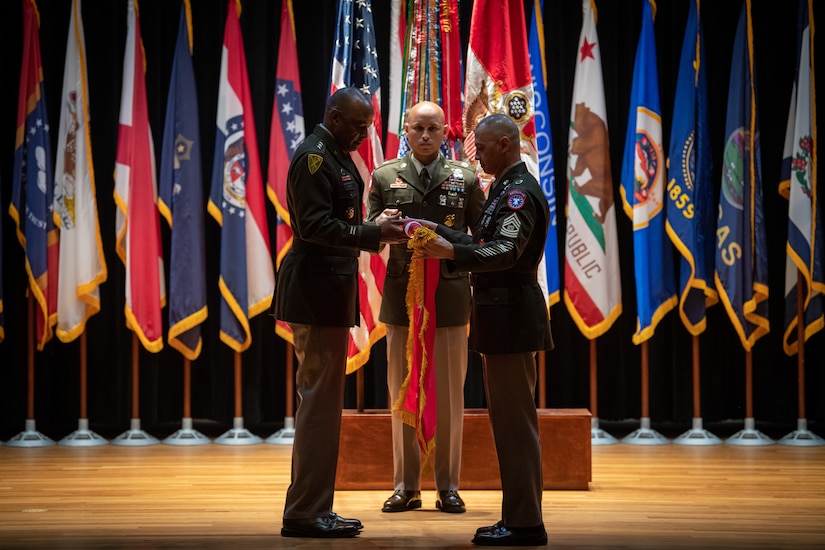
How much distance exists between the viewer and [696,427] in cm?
622

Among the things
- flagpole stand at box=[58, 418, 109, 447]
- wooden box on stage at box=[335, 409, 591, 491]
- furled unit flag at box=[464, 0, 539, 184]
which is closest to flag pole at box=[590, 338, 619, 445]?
furled unit flag at box=[464, 0, 539, 184]

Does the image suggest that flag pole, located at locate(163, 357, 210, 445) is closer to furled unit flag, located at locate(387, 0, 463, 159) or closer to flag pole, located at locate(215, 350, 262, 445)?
flag pole, located at locate(215, 350, 262, 445)

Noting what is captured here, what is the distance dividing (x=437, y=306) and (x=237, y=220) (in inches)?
87.8

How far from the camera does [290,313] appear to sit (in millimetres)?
3635

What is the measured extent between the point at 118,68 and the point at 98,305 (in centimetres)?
152

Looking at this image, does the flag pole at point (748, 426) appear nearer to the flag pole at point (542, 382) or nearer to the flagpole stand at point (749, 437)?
the flagpole stand at point (749, 437)

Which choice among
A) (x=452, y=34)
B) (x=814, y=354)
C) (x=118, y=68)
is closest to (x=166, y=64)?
(x=118, y=68)

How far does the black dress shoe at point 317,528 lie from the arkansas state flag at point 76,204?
9.62 ft

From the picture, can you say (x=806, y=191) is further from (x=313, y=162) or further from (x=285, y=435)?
(x=313, y=162)

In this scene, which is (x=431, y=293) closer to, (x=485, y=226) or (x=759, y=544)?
(x=485, y=226)

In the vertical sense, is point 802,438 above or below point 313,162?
below

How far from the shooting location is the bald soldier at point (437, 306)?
14.2 feet

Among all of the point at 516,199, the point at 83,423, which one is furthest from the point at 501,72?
the point at 83,423

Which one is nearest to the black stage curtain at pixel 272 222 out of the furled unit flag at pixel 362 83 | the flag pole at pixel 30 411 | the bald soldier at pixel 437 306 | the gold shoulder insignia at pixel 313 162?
the flag pole at pixel 30 411
